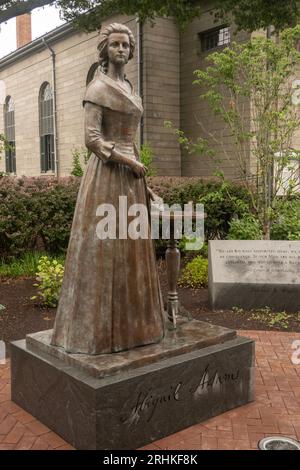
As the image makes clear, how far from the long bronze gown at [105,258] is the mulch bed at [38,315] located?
8.94 ft

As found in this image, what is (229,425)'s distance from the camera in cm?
367

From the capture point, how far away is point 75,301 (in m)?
3.58

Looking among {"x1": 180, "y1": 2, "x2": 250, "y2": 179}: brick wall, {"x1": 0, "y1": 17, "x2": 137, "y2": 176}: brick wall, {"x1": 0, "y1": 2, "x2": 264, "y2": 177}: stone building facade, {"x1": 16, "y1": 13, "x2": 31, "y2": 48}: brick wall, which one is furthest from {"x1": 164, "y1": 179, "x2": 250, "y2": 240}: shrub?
{"x1": 16, "y1": 13, "x2": 31, "y2": 48}: brick wall

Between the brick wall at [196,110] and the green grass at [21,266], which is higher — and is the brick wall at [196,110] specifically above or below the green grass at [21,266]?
above

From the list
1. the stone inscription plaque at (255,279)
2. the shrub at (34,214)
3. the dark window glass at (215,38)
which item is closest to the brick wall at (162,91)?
the dark window glass at (215,38)

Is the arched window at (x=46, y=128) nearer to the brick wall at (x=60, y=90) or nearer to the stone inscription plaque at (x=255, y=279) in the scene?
the brick wall at (x=60, y=90)

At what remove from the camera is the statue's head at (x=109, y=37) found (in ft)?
11.4

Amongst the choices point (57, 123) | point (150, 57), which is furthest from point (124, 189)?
point (57, 123)

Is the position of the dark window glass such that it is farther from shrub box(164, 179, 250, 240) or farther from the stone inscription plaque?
the stone inscription plaque

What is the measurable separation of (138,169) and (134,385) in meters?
1.55

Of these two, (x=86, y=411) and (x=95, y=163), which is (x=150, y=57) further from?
(x=86, y=411)

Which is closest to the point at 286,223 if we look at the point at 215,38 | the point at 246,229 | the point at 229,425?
the point at 246,229
